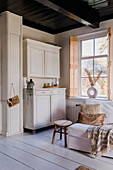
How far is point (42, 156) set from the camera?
112 inches

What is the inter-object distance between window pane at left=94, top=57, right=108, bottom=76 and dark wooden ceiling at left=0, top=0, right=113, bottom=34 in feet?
3.04

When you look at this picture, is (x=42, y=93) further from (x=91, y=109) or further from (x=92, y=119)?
(x=92, y=119)

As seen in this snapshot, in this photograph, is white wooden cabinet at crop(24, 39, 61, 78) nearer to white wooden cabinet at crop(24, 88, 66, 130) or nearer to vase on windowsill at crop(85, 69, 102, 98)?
white wooden cabinet at crop(24, 88, 66, 130)

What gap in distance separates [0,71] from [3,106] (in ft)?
2.89

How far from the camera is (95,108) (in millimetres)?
3689

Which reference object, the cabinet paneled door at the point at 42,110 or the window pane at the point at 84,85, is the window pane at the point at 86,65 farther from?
the cabinet paneled door at the point at 42,110

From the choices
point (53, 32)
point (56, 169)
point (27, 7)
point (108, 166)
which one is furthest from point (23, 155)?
point (53, 32)

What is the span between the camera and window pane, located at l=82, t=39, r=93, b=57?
4.95m

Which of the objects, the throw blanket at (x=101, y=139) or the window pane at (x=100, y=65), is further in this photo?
the window pane at (x=100, y=65)

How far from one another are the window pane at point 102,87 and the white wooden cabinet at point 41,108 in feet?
3.74

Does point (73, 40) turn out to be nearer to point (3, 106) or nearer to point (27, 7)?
point (27, 7)

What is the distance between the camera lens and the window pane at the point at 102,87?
15.2ft

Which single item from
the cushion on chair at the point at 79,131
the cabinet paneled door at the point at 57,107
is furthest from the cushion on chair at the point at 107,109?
the cabinet paneled door at the point at 57,107

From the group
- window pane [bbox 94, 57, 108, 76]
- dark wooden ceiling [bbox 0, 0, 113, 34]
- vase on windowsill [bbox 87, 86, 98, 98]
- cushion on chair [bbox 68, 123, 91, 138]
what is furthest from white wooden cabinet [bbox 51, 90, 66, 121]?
dark wooden ceiling [bbox 0, 0, 113, 34]
